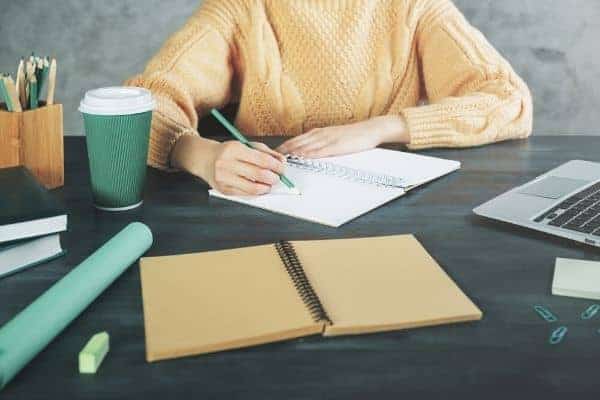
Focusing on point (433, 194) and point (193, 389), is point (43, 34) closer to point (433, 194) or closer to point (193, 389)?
point (433, 194)

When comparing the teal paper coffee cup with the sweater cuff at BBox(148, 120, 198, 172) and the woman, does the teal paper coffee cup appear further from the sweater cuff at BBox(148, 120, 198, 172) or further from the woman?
the woman

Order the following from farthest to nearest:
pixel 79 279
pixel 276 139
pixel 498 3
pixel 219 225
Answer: pixel 498 3 < pixel 276 139 < pixel 219 225 < pixel 79 279

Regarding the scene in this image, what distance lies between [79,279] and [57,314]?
0.06 metres

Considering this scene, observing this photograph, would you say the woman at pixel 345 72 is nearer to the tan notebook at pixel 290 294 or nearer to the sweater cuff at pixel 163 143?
the sweater cuff at pixel 163 143

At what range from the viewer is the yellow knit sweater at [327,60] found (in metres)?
1.47

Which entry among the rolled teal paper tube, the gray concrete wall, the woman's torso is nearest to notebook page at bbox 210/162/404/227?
the rolled teal paper tube

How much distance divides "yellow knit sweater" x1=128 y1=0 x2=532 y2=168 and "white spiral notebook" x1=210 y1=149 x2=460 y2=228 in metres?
0.32

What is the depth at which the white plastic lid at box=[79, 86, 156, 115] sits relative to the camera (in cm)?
91

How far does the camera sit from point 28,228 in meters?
0.77

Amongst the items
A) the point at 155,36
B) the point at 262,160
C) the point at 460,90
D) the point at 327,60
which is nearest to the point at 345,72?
the point at 327,60

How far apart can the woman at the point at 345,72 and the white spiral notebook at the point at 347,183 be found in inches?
4.3

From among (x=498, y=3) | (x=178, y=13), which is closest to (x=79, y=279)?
(x=178, y=13)

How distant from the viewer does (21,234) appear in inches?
30.0

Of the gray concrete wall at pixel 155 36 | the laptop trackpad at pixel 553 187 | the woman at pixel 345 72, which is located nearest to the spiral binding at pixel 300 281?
the laptop trackpad at pixel 553 187
